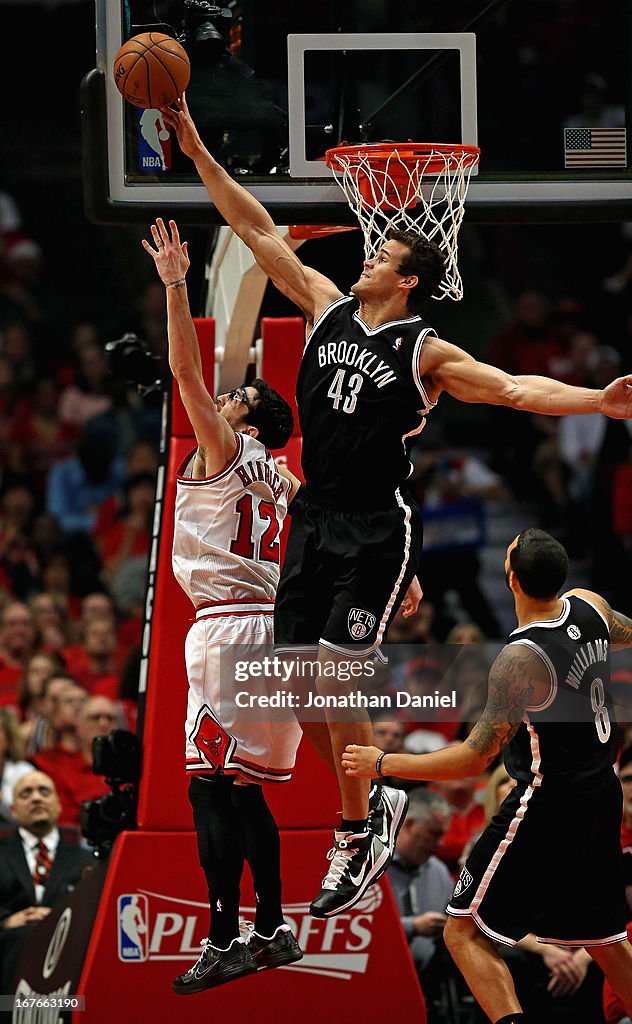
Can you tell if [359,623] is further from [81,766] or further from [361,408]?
[81,766]

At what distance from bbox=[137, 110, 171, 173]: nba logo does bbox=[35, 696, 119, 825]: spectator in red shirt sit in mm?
4512

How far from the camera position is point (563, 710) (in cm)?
631

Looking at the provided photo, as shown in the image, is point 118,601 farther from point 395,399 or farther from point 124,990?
point 395,399

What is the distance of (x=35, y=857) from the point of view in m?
9.34

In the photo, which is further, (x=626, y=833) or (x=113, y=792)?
(x=626, y=833)

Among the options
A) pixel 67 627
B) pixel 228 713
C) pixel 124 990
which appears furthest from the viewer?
pixel 67 627

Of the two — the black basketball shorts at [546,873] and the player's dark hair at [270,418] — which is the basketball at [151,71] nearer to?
the player's dark hair at [270,418]

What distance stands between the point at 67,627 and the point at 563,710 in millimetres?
7472

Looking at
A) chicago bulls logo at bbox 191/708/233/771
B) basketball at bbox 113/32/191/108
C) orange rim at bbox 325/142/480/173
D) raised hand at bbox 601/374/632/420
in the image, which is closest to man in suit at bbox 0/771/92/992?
chicago bulls logo at bbox 191/708/233/771

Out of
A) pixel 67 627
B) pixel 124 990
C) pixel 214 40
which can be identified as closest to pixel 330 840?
pixel 124 990

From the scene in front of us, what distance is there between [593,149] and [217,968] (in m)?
3.73

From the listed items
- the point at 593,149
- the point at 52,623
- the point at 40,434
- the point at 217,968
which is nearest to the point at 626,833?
the point at 217,968

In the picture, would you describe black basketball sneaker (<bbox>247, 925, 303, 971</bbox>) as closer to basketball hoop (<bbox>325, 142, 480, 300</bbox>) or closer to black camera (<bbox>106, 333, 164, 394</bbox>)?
basketball hoop (<bbox>325, 142, 480, 300</bbox>)

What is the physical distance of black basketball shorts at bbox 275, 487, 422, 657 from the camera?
631 cm
